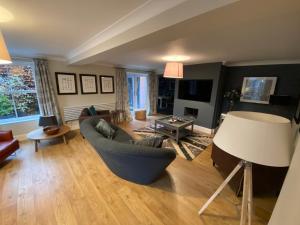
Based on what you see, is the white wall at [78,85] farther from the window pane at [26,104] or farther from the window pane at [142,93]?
the window pane at [142,93]

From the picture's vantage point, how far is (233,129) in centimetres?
103

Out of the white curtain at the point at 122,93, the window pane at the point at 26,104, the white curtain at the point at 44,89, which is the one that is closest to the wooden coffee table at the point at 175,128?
the white curtain at the point at 122,93

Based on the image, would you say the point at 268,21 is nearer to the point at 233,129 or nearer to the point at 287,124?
the point at 287,124

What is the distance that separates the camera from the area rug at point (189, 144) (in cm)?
309

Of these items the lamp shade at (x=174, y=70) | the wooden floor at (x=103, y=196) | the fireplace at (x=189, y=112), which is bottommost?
the wooden floor at (x=103, y=196)

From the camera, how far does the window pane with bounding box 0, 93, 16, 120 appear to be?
11.0 ft

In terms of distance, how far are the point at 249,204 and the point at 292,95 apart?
12.0 feet

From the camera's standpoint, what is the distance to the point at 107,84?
5027mm

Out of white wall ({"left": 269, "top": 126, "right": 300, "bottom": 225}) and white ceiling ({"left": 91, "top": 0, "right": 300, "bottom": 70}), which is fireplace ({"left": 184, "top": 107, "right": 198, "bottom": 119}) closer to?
white ceiling ({"left": 91, "top": 0, "right": 300, "bottom": 70})

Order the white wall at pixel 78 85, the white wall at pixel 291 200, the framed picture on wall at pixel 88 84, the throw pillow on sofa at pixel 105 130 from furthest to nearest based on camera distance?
the framed picture on wall at pixel 88 84, the white wall at pixel 78 85, the throw pillow on sofa at pixel 105 130, the white wall at pixel 291 200

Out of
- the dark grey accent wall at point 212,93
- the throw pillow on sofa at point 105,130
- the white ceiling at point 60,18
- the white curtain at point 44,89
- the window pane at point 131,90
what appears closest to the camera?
the white ceiling at point 60,18

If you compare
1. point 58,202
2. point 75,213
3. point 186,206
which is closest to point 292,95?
point 186,206

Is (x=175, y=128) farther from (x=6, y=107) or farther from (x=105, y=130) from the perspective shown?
(x=6, y=107)

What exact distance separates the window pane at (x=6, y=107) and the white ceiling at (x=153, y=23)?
175 cm
